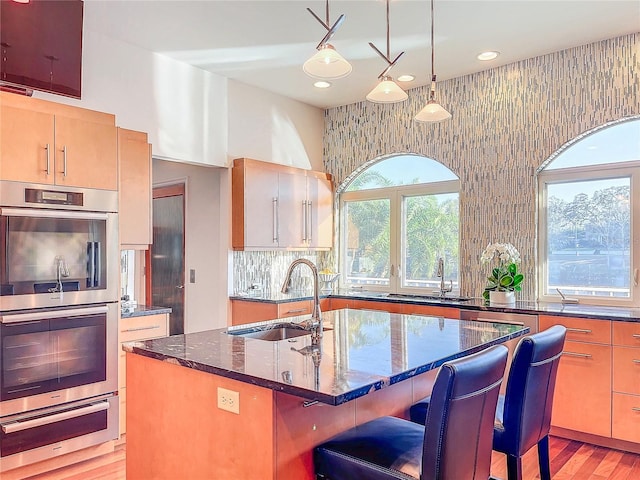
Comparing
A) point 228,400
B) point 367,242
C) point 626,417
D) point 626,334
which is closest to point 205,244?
point 367,242

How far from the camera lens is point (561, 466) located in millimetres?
2906

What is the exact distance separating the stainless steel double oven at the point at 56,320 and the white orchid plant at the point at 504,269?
2788 millimetres

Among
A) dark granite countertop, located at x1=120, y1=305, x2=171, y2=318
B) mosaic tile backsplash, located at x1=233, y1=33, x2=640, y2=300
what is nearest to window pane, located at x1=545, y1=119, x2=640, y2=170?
mosaic tile backsplash, located at x1=233, y1=33, x2=640, y2=300

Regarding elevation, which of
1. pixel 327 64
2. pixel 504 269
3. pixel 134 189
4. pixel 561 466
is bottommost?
pixel 561 466

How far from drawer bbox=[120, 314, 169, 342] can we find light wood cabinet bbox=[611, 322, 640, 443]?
3.06 metres

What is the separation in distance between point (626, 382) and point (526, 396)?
160 centimetres

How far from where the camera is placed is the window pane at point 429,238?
4.51 metres

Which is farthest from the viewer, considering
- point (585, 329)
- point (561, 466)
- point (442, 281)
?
point (442, 281)

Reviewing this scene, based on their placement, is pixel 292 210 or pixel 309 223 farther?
pixel 309 223

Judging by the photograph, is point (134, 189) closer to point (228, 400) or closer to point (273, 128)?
point (273, 128)

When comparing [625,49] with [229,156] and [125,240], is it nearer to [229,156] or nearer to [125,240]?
A: [229,156]

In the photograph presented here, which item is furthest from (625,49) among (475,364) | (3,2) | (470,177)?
(3,2)

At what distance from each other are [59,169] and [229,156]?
180cm

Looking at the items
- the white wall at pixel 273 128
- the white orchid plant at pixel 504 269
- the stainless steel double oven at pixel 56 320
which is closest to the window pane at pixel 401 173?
the white wall at pixel 273 128
